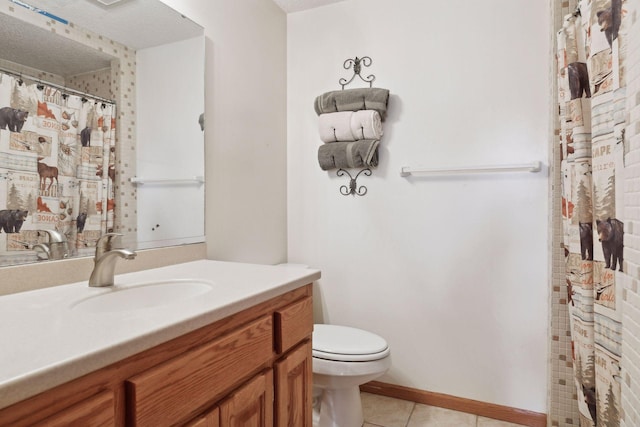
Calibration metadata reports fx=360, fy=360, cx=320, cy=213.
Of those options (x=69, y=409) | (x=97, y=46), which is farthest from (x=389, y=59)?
(x=69, y=409)

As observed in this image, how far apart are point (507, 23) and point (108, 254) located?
2.03 m

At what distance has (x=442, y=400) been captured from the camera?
1936 mm

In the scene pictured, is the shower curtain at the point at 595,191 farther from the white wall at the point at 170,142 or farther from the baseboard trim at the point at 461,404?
the white wall at the point at 170,142

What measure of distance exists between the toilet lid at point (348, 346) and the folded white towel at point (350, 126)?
1.05 metres

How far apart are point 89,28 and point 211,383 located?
119 centimetres

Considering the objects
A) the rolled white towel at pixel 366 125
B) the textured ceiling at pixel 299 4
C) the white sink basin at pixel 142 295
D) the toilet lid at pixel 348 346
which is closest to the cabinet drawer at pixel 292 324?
the white sink basin at pixel 142 295

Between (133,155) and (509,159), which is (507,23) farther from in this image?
(133,155)

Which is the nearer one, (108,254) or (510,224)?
(108,254)

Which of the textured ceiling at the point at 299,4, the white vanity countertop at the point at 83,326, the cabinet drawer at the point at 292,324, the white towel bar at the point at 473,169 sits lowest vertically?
the cabinet drawer at the point at 292,324

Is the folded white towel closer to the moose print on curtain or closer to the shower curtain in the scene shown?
the shower curtain

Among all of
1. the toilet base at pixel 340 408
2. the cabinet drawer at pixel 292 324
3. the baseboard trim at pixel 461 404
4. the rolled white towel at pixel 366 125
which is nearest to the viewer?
the cabinet drawer at pixel 292 324

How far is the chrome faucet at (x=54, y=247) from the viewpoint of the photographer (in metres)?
1.04

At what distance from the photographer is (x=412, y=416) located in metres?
1.87

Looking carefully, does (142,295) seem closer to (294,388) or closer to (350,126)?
(294,388)
